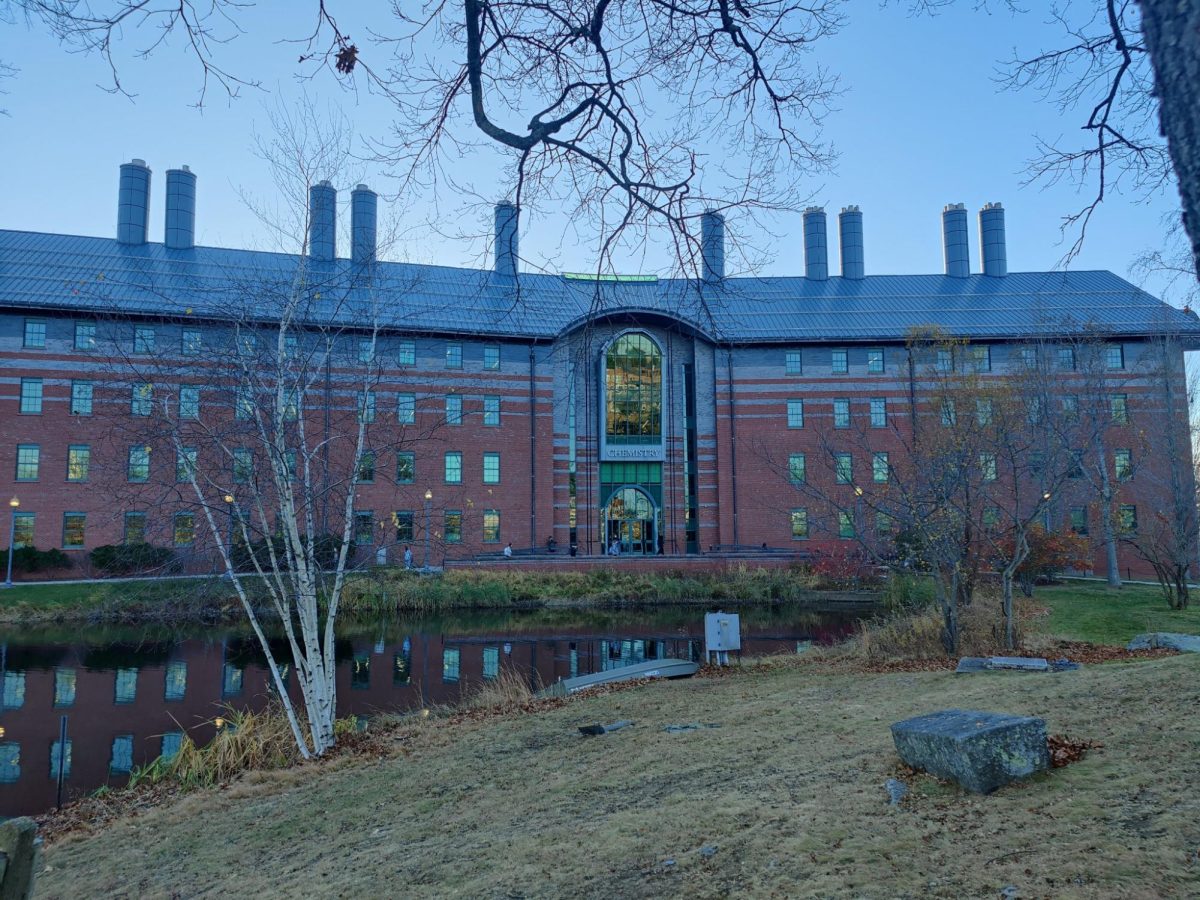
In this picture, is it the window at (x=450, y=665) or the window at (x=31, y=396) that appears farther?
the window at (x=31, y=396)

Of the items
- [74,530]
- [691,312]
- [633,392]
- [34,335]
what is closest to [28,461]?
[74,530]

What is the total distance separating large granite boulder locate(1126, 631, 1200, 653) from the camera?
10826mm

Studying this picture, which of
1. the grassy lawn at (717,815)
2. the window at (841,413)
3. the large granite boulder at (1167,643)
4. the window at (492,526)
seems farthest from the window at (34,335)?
the large granite boulder at (1167,643)

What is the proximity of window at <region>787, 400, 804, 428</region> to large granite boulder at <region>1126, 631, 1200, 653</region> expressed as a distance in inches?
1012

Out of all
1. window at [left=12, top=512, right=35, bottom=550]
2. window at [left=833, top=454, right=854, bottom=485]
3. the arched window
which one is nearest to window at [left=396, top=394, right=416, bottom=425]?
window at [left=833, top=454, right=854, bottom=485]

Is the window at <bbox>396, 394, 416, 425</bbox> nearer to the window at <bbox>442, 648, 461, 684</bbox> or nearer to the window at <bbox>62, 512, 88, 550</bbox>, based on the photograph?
the window at <bbox>442, 648, 461, 684</bbox>

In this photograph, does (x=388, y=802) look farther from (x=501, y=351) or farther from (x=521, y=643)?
(x=501, y=351)

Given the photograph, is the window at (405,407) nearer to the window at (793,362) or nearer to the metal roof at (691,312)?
the metal roof at (691,312)

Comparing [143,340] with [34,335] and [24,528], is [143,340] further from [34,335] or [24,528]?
[34,335]

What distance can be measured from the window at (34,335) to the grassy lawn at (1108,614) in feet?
117

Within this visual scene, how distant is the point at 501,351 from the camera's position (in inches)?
1438

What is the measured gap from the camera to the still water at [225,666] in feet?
39.8

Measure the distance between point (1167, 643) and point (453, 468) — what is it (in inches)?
1123

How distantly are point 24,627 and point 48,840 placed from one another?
18118 mm
